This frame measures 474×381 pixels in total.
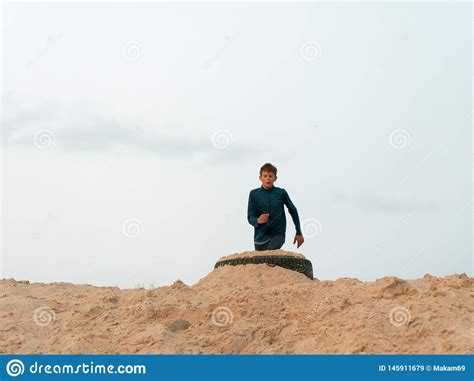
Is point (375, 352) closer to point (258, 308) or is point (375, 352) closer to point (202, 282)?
point (258, 308)

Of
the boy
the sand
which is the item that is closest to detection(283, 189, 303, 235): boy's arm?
the boy

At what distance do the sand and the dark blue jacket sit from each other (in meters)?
1.38

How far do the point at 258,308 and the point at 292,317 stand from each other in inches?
12.8

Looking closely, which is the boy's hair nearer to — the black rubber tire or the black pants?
the black pants

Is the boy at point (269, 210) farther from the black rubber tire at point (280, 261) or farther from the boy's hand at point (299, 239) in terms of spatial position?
the black rubber tire at point (280, 261)

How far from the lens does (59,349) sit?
16.6 feet

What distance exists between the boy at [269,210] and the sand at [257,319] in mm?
1353

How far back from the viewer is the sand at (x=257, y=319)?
468 centimetres

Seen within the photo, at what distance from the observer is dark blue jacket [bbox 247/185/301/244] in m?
7.66

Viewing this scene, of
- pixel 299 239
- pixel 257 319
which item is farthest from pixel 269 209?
pixel 257 319

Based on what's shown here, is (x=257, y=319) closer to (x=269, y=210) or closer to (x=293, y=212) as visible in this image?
(x=269, y=210)
